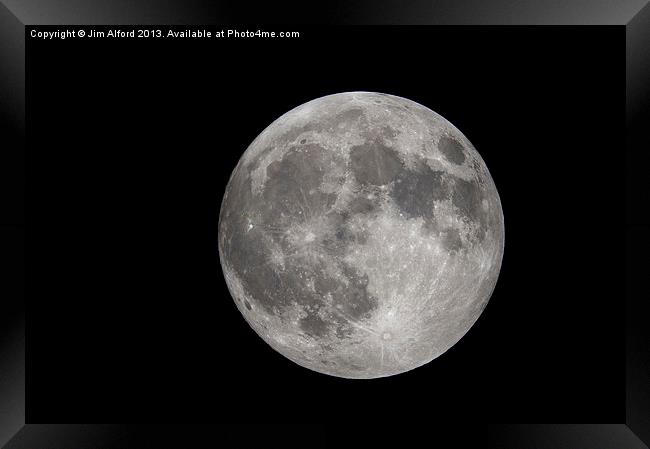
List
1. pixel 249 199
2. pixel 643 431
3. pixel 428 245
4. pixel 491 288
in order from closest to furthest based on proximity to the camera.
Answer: pixel 428 245 < pixel 249 199 < pixel 491 288 < pixel 643 431

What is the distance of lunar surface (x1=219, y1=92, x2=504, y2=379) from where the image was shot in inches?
93.1

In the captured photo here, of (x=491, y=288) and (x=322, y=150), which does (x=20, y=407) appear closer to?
(x=322, y=150)

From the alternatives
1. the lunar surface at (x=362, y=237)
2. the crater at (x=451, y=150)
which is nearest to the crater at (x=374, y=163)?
the lunar surface at (x=362, y=237)

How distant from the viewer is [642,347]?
332 cm

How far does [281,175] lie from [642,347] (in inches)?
116

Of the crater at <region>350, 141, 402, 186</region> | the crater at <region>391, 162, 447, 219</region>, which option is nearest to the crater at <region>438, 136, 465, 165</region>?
the crater at <region>391, 162, 447, 219</region>

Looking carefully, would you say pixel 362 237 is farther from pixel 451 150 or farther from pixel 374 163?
pixel 451 150

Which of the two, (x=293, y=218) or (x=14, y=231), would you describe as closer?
(x=293, y=218)

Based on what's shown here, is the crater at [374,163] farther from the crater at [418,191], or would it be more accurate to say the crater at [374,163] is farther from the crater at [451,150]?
the crater at [451,150]

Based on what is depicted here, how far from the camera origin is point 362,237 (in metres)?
2.34

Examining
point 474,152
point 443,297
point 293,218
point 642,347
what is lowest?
point 642,347

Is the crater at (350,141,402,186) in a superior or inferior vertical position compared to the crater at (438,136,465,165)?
inferior

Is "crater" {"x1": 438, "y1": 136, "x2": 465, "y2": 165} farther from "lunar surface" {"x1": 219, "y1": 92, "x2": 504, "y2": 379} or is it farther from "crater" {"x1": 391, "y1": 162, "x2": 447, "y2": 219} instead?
"crater" {"x1": 391, "y1": 162, "x2": 447, "y2": 219}

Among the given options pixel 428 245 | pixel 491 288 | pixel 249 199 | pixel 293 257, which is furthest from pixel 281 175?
pixel 491 288
